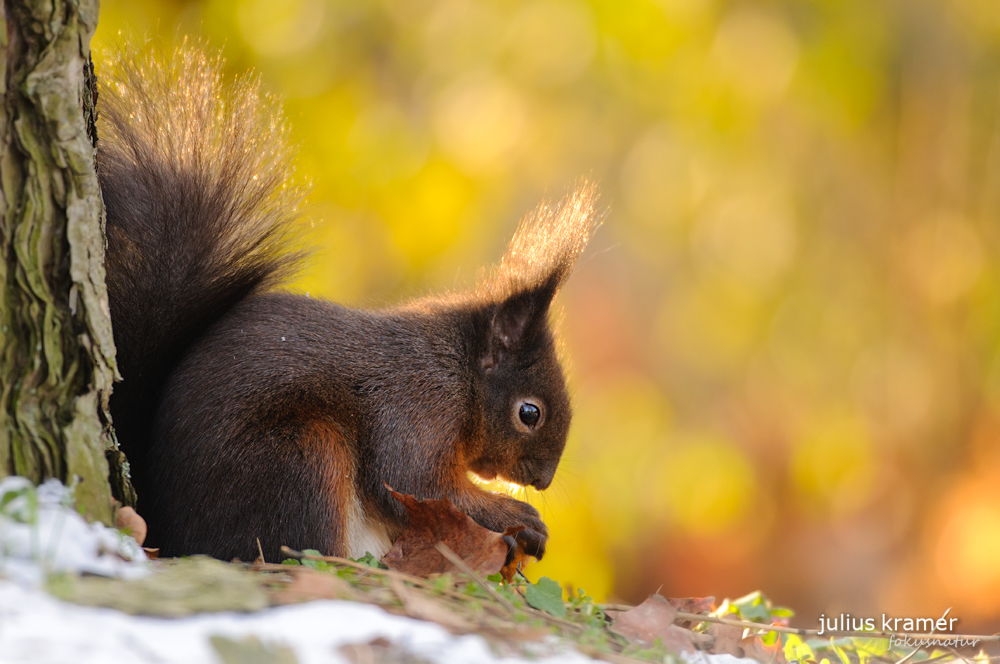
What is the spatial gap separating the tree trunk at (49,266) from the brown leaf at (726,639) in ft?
3.51

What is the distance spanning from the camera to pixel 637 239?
458 centimetres

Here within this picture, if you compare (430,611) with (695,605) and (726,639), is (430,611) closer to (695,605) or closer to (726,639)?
(726,639)

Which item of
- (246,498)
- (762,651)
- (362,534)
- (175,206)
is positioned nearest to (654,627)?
(762,651)

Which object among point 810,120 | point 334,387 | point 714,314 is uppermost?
point 810,120

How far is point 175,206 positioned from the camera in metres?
1.86

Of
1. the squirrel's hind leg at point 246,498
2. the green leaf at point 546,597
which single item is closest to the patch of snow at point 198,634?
the green leaf at point 546,597

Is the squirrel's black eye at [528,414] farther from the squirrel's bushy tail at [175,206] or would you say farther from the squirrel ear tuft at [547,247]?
the squirrel's bushy tail at [175,206]

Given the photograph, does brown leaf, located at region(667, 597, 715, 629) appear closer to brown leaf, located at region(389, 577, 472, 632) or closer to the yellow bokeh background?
brown leaf, located at region(389, 577, 472, 632)

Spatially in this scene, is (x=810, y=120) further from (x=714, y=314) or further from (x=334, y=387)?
(x=334, y=387)

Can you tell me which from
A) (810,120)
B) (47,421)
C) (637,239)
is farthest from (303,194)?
(810,120)

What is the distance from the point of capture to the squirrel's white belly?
1.87 meters

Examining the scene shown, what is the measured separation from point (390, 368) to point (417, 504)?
1.47 feet

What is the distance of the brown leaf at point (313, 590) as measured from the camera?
3.67 ft

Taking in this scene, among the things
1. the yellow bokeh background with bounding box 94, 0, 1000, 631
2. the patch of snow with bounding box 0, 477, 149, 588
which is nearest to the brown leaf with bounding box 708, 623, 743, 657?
the patch of snow with bounding box 0, 477, 149, 588
